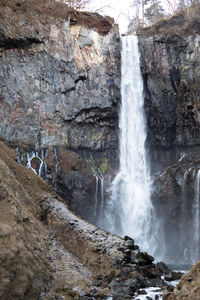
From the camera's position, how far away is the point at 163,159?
1128 inches

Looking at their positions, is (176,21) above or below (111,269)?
above

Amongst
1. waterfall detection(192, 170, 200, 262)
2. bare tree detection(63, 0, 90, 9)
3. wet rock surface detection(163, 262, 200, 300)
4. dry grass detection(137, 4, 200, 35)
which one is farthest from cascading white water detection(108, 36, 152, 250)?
wet rock surface detection(163, 262, 200, 300)

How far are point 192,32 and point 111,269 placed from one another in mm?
25803

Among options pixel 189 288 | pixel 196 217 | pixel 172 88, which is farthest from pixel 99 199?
pixel 189 288

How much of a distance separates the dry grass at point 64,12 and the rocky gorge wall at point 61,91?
9 centimetres

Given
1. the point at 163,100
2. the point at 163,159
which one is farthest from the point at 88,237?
the point at 163,100

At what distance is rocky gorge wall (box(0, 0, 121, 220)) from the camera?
24141mm

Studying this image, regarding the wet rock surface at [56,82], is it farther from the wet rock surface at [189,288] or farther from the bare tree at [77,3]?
the wet rock surface at [189,288]

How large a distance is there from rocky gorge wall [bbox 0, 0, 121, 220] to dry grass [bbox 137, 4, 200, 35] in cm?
477

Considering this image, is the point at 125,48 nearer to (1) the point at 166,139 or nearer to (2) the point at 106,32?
(2) the point at 106,32

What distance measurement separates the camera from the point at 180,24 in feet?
98.4

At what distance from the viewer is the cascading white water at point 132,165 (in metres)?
24.5

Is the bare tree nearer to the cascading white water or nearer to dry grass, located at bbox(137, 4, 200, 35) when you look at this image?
the cascading white water

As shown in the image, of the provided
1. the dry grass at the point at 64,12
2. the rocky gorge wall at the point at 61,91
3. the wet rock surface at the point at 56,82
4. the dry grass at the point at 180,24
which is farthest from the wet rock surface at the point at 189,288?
the dry grass at the point at 180,24
